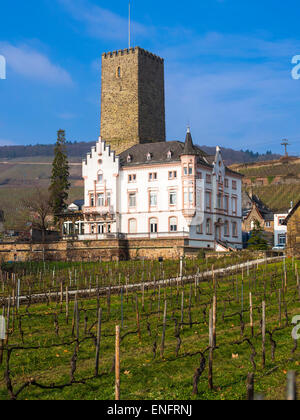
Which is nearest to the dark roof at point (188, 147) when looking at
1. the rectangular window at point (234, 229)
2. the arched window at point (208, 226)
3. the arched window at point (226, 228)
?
the arched window at point (208, 226)

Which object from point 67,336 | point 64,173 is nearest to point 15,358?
point 67,336

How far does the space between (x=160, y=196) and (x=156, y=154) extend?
6080mm

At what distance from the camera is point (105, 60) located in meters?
94.4

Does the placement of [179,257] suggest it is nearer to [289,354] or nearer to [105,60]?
[105,60]

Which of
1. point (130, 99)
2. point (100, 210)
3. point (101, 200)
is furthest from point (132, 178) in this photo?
point (130, 99)

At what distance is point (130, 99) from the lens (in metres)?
92.1

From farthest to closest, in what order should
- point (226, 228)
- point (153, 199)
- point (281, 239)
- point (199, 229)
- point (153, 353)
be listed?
point (281, 239), point (226, 228), point (153, 199), point (199, 229), point (153, 353)

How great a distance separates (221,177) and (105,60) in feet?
96.9

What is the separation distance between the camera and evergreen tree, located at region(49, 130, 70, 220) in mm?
85938

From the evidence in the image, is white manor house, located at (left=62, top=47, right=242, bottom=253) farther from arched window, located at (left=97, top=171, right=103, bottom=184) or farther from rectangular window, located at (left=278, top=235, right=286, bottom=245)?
rectangular window, located at (left=278, top=235, right=286, bottom=245)

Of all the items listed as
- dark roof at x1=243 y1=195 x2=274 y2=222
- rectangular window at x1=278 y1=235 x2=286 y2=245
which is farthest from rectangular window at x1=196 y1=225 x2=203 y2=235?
dark roof at x1=243 y1=195 x2=274 y2=222

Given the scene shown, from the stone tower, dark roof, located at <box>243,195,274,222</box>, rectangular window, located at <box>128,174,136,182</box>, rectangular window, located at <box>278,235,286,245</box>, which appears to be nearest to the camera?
rectangular window, located at <box>128,174,136,182</box>

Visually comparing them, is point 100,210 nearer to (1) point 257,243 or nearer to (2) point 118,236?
(2) point 118,236

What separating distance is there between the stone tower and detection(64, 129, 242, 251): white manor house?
35.9ft
